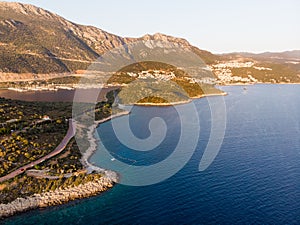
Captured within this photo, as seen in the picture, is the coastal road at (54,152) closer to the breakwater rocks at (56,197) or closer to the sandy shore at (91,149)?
the sandy shore at (91,149)

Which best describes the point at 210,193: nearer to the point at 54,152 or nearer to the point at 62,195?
the point at 62,195

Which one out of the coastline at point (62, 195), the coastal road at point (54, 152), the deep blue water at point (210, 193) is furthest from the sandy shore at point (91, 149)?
the coastal road at point (54, 152)

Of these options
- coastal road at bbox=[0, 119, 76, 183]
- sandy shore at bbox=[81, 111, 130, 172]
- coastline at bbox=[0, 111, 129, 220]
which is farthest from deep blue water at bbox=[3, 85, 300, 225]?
coastal road at bbox=[0, 119, 76, 183]

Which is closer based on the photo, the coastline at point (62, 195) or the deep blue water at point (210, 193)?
the deep blue water at point (210, 193)

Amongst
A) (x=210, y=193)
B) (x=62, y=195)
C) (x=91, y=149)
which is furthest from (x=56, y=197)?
(x=210, y=193)

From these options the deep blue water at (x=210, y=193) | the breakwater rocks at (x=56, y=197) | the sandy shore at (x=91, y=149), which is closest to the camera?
the deep blue water at (x=210, y=193)

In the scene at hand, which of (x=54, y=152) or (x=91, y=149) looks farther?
(x=91, y=149)

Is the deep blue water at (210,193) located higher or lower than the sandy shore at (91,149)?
lower

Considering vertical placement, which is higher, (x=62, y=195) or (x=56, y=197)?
(x=62, y=195)

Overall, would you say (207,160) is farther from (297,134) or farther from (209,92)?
(209,92)

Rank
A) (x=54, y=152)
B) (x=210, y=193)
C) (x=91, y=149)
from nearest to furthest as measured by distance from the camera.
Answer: (x=210, y=193) → (x=54, y=152) → (x=91, y=149)

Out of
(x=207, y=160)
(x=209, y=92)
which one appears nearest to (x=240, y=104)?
(x=209, y=92)
